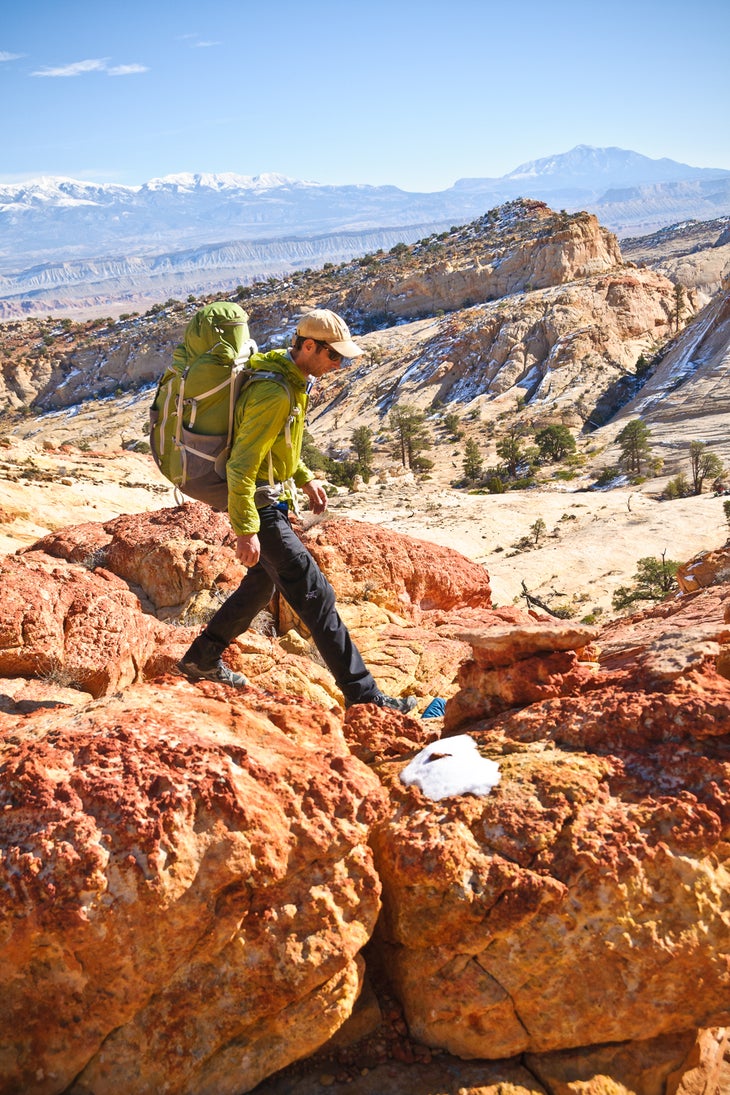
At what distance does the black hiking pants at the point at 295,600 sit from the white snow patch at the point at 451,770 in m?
0.73

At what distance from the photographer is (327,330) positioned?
3.52 m

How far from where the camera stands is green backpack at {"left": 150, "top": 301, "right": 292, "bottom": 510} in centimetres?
356

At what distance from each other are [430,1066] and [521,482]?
28.2 m

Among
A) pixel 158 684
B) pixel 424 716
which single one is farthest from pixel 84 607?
pixel 424 716

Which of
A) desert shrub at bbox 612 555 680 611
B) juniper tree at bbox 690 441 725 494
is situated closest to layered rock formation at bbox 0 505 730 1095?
desert shrub at bbox 612 555 680 611

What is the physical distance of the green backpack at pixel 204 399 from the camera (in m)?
3.56

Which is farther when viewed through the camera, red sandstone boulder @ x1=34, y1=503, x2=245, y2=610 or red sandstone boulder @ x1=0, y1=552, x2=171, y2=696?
red sandstone boulder @ x1=34, y1=503, x2=245, y2=610

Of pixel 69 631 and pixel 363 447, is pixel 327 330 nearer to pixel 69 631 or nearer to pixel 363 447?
pixel 69 631

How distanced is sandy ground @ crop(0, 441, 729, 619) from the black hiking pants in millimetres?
5774

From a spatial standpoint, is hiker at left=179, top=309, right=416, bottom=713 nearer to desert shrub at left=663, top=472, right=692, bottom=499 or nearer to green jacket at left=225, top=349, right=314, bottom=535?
green jacket at left=225, top=349, right=314, bottom=535

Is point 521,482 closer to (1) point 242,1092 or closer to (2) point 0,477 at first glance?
(2) point 0,477

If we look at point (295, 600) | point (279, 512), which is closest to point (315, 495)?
point (279, 512)

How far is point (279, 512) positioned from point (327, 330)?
2.94 ft

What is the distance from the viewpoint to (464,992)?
2.71 metres
